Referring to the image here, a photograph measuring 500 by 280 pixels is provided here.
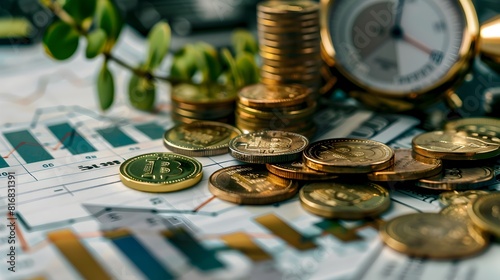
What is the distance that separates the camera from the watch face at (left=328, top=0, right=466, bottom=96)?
1.28 metres

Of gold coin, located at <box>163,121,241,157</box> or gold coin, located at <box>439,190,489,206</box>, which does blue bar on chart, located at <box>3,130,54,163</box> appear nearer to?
gold coin, located at <box>163,121,241,157</box>

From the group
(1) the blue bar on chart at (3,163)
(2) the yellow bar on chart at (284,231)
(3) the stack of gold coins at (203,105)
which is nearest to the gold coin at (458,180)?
(2) the yellow bar on chart at (284,231)

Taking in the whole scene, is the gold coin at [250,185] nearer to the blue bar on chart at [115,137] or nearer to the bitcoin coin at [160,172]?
the bitcoin coin at [160,172]

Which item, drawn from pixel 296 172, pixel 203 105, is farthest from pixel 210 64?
pixel 296 172

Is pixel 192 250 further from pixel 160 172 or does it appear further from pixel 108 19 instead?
pixel 108 19

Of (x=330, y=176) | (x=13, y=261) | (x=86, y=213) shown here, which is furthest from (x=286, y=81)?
(x=13, y=261)

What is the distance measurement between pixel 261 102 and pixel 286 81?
0.15 m

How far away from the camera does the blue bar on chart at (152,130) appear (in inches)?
50.7

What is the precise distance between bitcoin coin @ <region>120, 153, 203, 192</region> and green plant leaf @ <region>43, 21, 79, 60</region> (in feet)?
0.98

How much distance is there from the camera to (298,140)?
1.13m

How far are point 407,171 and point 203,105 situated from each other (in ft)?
1.49

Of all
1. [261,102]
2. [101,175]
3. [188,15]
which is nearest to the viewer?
[101,175]

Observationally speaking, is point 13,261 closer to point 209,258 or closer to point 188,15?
point 209,258

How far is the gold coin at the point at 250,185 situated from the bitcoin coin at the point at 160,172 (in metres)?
0.04
